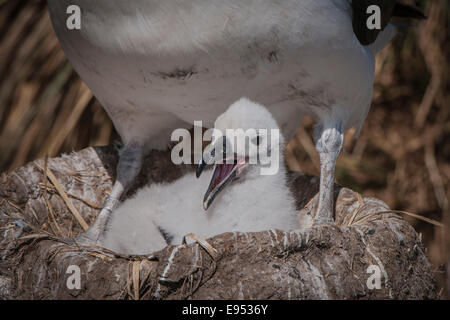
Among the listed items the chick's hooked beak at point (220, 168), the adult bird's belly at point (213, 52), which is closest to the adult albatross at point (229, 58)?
the adult bird's belly at point (213, 52)

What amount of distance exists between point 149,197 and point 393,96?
274 centimetres

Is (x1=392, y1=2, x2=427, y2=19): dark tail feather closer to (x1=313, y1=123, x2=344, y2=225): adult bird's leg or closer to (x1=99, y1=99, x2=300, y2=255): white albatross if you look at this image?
(x1=313, y1=123, x2=344, y2=225): adult bird's leg

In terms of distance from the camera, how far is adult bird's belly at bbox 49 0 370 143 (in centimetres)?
188

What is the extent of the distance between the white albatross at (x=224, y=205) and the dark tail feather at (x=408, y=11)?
1.03 m

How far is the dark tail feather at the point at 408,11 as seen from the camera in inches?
108

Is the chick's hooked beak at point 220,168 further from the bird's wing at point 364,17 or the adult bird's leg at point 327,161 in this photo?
the bird's wing at point 364,17

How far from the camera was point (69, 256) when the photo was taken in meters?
1.74

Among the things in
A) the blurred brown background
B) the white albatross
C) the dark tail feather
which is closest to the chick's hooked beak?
the white albatross

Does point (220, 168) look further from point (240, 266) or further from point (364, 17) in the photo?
point (364, 17)

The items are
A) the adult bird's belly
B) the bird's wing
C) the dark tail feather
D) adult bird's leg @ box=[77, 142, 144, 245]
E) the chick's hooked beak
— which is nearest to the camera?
the adult bird's belly

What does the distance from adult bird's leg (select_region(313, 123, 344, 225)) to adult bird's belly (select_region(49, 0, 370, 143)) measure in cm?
11

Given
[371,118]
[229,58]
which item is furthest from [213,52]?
[371,118]
